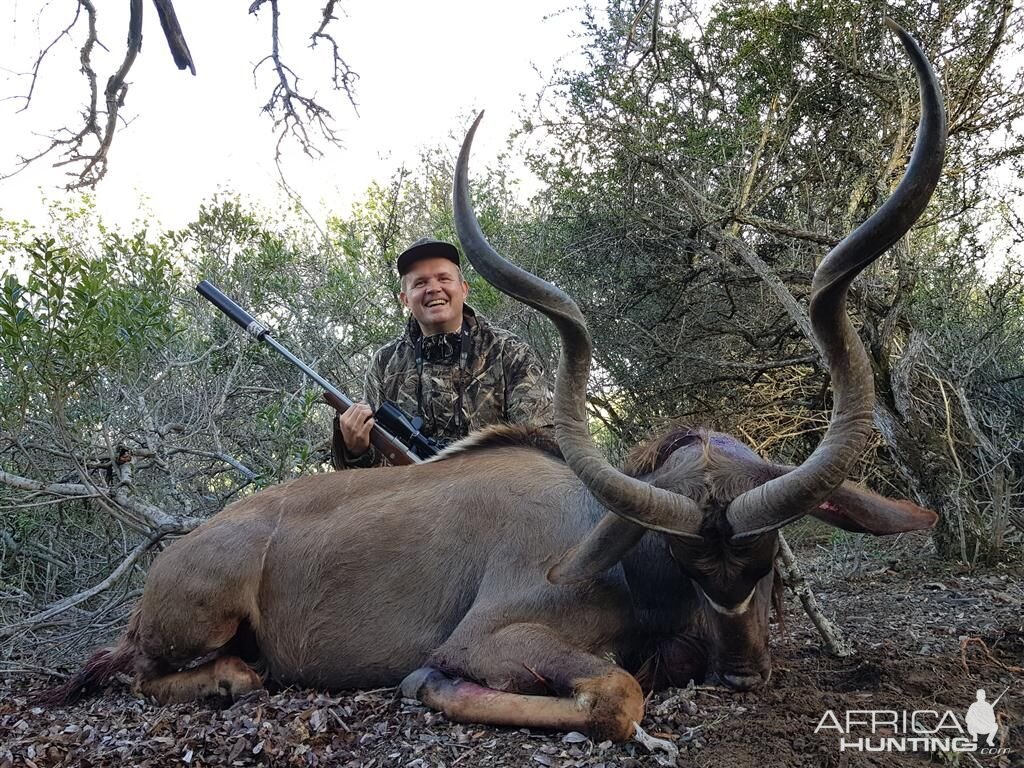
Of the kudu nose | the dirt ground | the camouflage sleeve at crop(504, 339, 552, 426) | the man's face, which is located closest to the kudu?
the kudu nose

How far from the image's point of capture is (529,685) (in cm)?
327

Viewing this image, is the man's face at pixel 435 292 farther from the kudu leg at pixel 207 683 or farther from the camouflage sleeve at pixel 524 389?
the kudu leg at pixel 207 683

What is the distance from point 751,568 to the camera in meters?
3.10

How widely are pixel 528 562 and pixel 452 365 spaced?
8.68 feet

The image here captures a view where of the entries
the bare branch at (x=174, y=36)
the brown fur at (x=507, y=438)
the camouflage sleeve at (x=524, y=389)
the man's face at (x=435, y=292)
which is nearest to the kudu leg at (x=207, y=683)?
the brown fur at (x=507, y=438)

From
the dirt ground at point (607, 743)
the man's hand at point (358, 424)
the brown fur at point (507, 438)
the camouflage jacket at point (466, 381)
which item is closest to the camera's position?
the dirt ground at point (607, 743)

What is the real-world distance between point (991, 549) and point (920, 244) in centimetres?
306

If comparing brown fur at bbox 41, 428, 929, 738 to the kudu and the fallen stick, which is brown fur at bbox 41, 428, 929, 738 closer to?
the kudu

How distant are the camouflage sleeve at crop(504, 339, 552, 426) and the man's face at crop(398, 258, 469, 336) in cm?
50

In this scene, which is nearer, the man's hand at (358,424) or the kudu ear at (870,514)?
the kudu ear at (870,514)

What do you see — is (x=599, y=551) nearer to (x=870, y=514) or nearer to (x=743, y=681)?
(x=743, y=681)

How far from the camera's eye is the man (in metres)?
5.97

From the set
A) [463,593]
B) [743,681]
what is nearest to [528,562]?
[463,593]

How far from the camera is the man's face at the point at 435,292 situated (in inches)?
236
